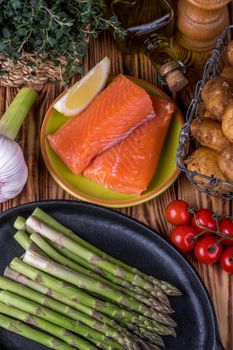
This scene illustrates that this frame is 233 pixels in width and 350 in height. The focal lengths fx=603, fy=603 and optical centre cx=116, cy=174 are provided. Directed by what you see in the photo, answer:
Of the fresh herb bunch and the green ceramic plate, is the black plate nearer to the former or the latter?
the green ceramic plate

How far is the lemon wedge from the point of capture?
1.87 meters

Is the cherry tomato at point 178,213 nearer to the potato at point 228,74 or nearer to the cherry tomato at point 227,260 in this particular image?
the cherry tomato at point 227,260

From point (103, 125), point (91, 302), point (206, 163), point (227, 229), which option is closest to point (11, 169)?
point (103, 125)

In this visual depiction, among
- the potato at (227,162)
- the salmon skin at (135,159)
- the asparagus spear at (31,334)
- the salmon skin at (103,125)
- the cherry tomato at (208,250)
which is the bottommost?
the asparagus spear at (31,334)

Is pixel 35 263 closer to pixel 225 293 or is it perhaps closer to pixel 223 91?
pixel 225 293

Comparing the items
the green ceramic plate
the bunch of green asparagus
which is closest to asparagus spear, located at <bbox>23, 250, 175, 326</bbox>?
the bunch of green asparagus

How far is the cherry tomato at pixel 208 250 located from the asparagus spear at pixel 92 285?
0.20 m

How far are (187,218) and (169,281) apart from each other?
0.64 ft

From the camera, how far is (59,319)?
160 cm

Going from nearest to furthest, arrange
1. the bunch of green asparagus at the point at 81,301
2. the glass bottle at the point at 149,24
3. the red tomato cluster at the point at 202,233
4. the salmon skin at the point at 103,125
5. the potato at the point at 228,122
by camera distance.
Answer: the potato at the point at 228,122
the bunch of green asparagus at the point at 81,301
the red tomato cluster at the point at 202,233
the salmon skin at the point at 103,125
the glass bottle at the point at 149,24

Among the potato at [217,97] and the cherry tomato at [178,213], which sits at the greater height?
the potato at [217,97]

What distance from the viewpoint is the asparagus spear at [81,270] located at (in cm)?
163

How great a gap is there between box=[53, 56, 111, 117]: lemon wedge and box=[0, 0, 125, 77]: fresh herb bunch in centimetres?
11

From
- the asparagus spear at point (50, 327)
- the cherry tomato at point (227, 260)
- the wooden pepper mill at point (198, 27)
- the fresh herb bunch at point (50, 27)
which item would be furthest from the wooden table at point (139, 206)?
the asparagus spear at point (50, 327)
